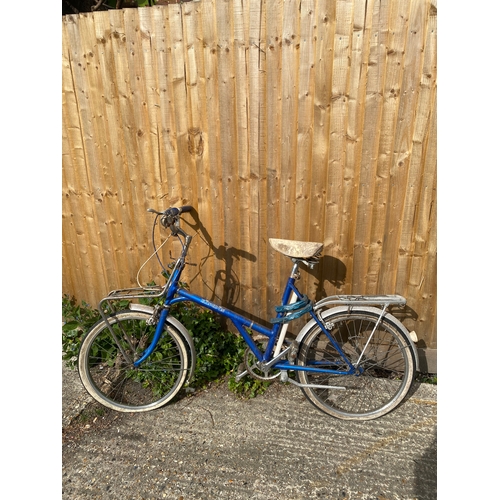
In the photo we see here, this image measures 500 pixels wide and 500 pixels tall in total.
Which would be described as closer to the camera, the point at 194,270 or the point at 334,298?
the point at 334,298

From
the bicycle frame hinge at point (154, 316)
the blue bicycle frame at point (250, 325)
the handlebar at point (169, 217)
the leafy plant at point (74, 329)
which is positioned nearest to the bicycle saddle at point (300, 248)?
the blue bicycle frame at point (250, 325)

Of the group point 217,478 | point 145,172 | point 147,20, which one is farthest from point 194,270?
point 147,20

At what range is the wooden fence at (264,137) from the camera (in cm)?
262

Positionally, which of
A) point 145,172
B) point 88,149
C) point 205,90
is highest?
point 205,90

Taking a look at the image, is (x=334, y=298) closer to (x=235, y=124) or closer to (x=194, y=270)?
(x=194, y=270)

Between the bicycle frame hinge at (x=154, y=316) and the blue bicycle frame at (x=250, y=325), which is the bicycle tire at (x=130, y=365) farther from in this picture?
the blue bicycle frame at (x=250, y=325)

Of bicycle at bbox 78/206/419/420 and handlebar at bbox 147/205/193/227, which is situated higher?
handlebar at bbox 147/205/193/227

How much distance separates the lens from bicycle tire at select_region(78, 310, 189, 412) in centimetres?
299

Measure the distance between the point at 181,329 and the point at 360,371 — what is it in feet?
4.60

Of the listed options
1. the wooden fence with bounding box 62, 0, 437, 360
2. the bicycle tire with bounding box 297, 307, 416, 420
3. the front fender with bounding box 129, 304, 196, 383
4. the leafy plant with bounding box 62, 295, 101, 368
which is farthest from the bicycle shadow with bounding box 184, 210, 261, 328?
the leafy plant with bounding box 62, 295, 101, 368

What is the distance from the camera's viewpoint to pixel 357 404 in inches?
120

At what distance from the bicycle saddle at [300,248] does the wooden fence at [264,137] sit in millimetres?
409

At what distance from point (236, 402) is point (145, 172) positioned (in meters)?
2.02

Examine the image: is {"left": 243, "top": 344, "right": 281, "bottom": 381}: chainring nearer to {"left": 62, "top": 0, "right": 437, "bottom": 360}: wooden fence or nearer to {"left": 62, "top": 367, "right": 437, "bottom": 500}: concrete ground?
{"left": 62, "top": 367, "right": 437, "bottom": 500}: concrete ground
